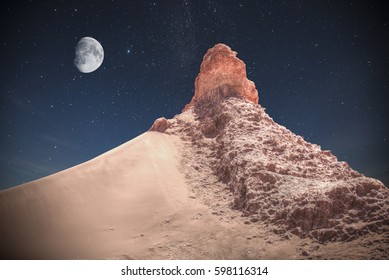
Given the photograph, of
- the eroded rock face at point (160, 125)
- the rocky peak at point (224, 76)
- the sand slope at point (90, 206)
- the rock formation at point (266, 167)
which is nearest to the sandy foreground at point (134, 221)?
the sand slope at point (90, 206)

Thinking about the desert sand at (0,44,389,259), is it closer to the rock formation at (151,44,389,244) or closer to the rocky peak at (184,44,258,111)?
the rock formation at (151,44,389,244)

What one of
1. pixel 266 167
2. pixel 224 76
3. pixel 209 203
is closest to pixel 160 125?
pixel 224 76

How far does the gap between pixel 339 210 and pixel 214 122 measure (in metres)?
14.6

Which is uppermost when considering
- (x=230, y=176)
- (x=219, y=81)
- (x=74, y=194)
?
(x=219, y=81)

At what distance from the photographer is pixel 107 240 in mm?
12508

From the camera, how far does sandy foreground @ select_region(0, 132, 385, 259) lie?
10914mm

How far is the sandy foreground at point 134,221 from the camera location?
10914 mm

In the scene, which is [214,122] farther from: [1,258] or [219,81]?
[1,258]

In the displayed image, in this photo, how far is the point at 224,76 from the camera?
28.1 meters

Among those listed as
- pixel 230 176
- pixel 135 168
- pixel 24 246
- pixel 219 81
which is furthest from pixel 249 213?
pixel 219 81

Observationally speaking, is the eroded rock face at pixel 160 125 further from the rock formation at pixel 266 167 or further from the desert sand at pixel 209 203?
the desert sand at pixel 209 203

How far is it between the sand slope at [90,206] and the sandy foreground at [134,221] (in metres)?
0.04
